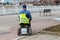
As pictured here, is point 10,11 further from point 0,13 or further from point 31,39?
point 31,39

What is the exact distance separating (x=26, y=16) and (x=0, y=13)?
18.4 m

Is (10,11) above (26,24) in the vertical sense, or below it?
below

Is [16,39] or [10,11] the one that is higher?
[16,39]

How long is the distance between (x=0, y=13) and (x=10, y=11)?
2.45 metres

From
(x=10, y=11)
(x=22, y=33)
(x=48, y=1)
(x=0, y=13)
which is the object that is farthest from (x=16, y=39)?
(x=48, y=1)

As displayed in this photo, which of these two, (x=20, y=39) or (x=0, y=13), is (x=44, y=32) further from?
(x=0, y=13)

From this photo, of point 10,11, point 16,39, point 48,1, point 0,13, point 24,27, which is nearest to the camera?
point 16,39

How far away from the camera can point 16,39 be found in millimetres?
8648

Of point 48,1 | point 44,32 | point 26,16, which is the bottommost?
point 48,1

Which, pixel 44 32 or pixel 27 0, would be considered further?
pixel 27 0

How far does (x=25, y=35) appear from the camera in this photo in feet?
32.1

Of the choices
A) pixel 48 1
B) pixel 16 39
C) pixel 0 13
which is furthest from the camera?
pixel 48 1

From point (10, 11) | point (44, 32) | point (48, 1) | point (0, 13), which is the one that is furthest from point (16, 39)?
point (48, 1)

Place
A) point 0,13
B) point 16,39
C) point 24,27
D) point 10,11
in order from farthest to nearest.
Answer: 1. point 10,11
2. point 0,13
3. point 24,27
4. point 16,39
